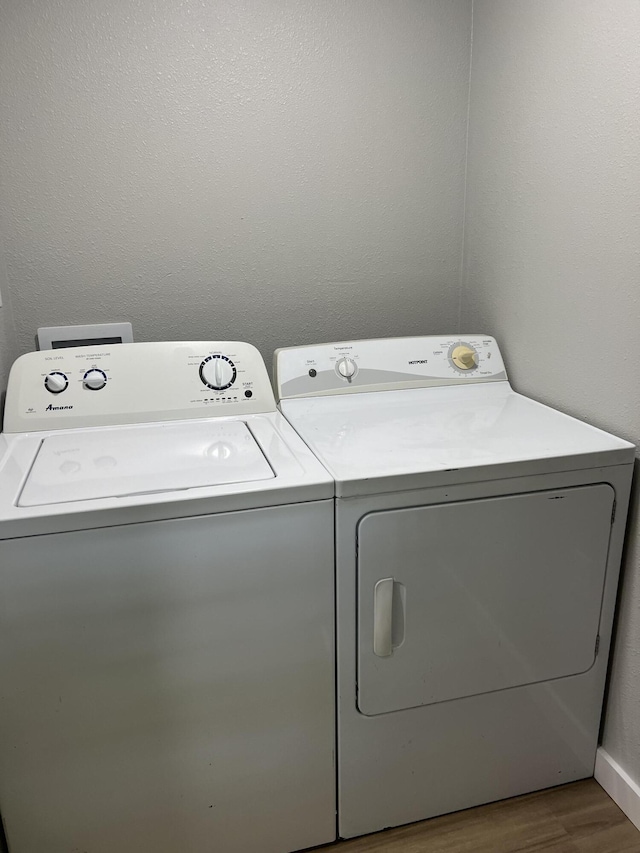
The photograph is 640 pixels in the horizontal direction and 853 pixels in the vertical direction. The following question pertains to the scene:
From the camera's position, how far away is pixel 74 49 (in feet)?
5.13

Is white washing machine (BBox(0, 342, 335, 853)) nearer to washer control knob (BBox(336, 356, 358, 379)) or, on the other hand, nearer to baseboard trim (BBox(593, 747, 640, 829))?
washer control knob (BBox(336, 356, 358, 379))

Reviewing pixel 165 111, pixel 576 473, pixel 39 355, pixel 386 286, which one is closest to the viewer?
pixel 576 473

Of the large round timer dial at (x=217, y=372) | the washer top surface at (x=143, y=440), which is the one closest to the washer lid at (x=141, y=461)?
the washer top surface at (x=143, y=440)

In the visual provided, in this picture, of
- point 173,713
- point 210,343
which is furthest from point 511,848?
point 210,343

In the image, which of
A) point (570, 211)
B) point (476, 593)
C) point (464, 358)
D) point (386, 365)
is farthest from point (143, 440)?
point (570, 211)

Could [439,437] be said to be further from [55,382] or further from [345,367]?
[55,382]

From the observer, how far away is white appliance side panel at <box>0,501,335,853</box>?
43.6 inches

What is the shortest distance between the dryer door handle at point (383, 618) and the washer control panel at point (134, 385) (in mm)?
558

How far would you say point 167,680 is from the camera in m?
1.19

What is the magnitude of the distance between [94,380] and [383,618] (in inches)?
33.3

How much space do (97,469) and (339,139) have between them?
1127 mm

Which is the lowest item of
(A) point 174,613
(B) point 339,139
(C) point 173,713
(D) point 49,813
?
(D) point 49,813

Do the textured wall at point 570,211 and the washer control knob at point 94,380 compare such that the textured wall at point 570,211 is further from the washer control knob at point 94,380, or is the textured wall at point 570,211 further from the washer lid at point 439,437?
the washer control knob at point 94,380

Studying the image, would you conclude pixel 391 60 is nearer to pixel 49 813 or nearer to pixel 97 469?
pixel 97 469
